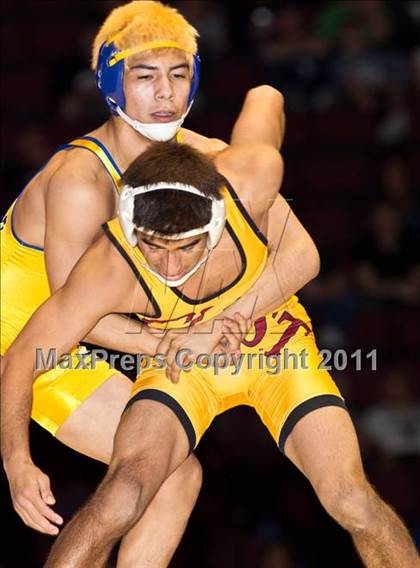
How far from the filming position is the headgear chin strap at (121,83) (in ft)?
16.1

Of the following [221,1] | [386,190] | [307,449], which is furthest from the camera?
[221,1]

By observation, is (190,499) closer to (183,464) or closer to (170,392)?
(183,464)

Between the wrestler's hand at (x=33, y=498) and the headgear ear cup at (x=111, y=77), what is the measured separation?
4.89 ft

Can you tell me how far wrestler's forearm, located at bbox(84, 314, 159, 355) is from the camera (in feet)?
15.8

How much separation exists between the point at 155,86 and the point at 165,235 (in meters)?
0.80

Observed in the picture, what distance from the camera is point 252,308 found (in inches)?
189

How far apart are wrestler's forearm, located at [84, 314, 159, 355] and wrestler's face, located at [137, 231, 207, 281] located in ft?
1.31

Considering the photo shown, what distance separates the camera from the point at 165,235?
14.4 ft

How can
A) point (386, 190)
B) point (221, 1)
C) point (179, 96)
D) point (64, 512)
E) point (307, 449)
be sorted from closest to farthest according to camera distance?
point (307, 449) → point (179, 96) → point (64, 512) → point (386, 190) → point (221, 1)

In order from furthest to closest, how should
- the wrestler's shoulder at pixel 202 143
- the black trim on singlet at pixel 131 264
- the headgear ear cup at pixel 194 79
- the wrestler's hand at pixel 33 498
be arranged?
the wrestler's shoulder at pixel 202 143 < the headgear ear cup at pixel 194 79 < the black trim on singlet at pixel 131 264 < the wrestler's hand at pixel 33 498

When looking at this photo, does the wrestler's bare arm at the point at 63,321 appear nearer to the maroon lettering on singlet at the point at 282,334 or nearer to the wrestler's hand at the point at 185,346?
the wrestler's hand at the point at 185,346

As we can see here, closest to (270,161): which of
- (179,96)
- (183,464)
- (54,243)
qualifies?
(179,96)

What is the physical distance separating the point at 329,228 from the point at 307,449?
441 centimetres

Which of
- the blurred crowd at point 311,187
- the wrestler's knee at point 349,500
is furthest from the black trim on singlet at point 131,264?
the blurred crowd at point 311,187
